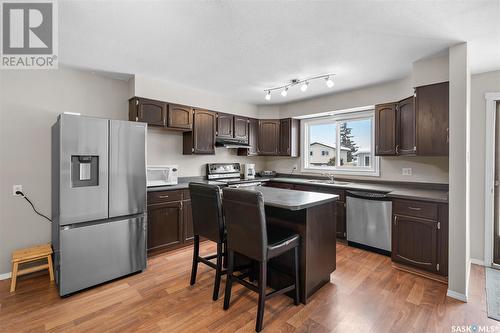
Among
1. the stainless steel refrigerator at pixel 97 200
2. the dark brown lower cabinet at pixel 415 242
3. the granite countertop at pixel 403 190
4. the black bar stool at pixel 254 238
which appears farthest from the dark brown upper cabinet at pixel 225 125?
the dark brown lower cabinet at pixel 415 242

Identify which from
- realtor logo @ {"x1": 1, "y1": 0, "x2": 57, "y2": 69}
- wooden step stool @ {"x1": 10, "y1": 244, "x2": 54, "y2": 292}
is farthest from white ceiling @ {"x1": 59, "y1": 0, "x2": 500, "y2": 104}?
wooden step stool @ {"x1": 10, "y1": 244, "x2": 54, "y2": 292}

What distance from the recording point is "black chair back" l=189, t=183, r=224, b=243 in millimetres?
2266

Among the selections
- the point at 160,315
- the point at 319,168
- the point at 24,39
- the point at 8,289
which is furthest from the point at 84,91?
the point at 319,168

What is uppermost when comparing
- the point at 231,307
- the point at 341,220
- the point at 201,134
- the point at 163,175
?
the point at 201,134

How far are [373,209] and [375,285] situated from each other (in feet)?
3.69

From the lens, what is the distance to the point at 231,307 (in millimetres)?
2143

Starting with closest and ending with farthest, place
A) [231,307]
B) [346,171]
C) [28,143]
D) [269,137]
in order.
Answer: [231,307], [28,143], [346,171], [269,137]

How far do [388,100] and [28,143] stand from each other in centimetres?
498

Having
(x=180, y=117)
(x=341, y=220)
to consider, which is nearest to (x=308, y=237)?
(x=341, y=220)

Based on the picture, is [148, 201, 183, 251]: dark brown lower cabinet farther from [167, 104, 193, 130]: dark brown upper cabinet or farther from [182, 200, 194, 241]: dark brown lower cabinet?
[167, 104, 193, 130]: dark brown upper cabinet

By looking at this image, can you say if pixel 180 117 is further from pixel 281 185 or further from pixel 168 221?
pixel 281 185

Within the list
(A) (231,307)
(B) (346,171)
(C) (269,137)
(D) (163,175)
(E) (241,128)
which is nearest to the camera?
(A) (231,307)

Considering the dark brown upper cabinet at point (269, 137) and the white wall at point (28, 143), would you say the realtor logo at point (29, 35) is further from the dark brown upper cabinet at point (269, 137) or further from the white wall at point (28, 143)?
the dark brown upper cabinet at point (269, 137)

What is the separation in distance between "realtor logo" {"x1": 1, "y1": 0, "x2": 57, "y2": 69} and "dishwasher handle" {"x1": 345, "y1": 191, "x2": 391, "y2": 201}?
3936 millimetres
